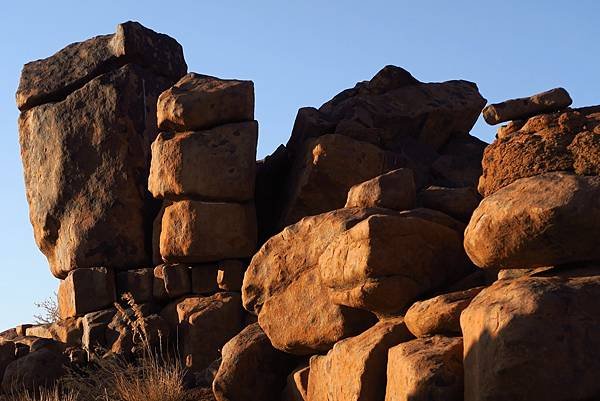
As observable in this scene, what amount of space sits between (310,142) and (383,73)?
1.79 metres

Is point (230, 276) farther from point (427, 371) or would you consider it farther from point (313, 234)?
point (427, 371)

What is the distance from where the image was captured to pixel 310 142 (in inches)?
509

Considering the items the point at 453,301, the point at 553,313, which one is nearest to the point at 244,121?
the point at 453,301

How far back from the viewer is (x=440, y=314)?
7844 millimetres

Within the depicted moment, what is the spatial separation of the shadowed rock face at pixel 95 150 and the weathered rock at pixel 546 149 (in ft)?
20.4

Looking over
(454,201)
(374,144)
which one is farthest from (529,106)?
(374,144)

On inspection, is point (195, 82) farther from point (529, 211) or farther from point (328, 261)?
point (529, 211)

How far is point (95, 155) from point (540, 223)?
7.78m

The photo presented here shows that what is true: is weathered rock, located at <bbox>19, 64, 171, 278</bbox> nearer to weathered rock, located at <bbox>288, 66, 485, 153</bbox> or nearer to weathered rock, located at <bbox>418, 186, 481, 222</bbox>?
weathered rock, located at <bbox>288, 66, 485, 153</bbox>

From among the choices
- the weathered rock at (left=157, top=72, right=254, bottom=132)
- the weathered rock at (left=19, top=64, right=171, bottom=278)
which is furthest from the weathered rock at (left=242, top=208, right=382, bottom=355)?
the weathered rock at (left=19, top=64, right=171, bottom=278)

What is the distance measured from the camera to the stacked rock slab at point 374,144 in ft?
41.4

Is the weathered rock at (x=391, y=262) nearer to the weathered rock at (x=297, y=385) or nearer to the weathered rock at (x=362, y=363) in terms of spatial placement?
the weathered rock at (x=362, y=363)

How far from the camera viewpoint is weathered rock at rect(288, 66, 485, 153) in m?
13.2

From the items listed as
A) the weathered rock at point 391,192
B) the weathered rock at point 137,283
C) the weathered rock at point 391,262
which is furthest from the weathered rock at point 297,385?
the weathered rock at point 137,283
